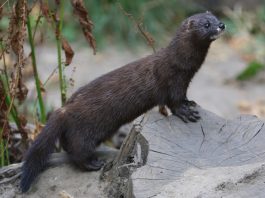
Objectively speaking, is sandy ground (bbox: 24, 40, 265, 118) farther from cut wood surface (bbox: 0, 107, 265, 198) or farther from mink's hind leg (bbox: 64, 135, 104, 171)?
cut wood surface (bbox: 0, 107, 265, 198)

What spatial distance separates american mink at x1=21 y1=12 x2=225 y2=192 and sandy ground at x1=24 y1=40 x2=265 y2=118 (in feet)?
11.6

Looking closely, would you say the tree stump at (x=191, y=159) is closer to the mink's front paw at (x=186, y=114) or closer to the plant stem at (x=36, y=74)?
the mink's front paw at (x=186, y=114)

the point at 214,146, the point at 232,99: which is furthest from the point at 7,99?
the point at 232,99

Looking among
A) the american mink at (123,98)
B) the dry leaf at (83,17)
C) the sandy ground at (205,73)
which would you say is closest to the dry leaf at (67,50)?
the dry leaf at (83,17)

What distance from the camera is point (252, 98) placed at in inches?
345

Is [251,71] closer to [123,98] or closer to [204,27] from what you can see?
[204,27]

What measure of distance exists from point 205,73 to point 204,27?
16.7ft

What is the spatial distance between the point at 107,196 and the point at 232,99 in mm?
4817

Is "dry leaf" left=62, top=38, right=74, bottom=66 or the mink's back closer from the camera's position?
the mink's back

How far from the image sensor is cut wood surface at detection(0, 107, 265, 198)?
350cm

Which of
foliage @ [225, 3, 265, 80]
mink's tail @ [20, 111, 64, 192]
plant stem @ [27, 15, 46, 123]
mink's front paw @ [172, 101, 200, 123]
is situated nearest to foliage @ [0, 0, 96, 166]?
plant stem @ [27, 15, 46, 123]

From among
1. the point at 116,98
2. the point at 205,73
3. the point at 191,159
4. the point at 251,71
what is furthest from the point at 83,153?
the point at 205,73

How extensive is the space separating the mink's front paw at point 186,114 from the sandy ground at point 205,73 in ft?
12.1

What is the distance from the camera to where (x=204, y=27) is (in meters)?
4.47
